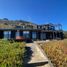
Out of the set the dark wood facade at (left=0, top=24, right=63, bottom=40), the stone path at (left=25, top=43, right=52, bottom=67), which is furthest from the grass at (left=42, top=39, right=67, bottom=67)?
the dark wood facade at (left=0, top=24, right=63, bottom=40)

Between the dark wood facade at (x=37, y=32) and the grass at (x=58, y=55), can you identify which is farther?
the dark wood facade at (x=37, y=32)

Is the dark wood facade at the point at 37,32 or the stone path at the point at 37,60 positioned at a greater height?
the dark wood facade at the point at 37,32

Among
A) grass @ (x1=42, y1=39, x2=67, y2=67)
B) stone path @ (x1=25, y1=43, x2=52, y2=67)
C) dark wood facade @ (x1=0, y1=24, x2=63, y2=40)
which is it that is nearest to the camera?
stone path @ (x1=25, y1=43, x2=52, y2=67)

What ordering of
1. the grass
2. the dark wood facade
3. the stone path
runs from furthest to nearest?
the dark wood facade < the grass < the stone path

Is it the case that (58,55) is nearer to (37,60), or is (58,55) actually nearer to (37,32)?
(37,60)

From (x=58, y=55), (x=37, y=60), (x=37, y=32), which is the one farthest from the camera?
(x=37, y=32)

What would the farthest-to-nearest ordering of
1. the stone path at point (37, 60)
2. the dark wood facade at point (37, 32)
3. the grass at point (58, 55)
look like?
the dark wood facade at point (37, 32) < the grass at point (58, 55) < the stone path at point (37, 60)

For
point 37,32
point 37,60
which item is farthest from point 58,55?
point 37,32

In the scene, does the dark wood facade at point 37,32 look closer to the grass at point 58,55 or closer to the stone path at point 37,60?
the grass at point 58,55

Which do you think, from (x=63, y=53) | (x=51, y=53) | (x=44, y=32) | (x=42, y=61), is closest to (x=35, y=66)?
(x=42, y=61)

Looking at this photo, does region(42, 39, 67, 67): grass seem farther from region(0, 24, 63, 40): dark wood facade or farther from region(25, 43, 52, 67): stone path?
region(0, 24, 63, 40): dark wood facade

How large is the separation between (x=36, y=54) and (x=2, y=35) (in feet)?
55.7

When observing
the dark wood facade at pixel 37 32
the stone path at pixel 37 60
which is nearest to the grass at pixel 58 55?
the stone path at pixel 37 60

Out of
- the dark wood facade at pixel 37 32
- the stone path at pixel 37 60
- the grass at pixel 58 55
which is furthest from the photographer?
the dark wood facade at pixel 37 32
